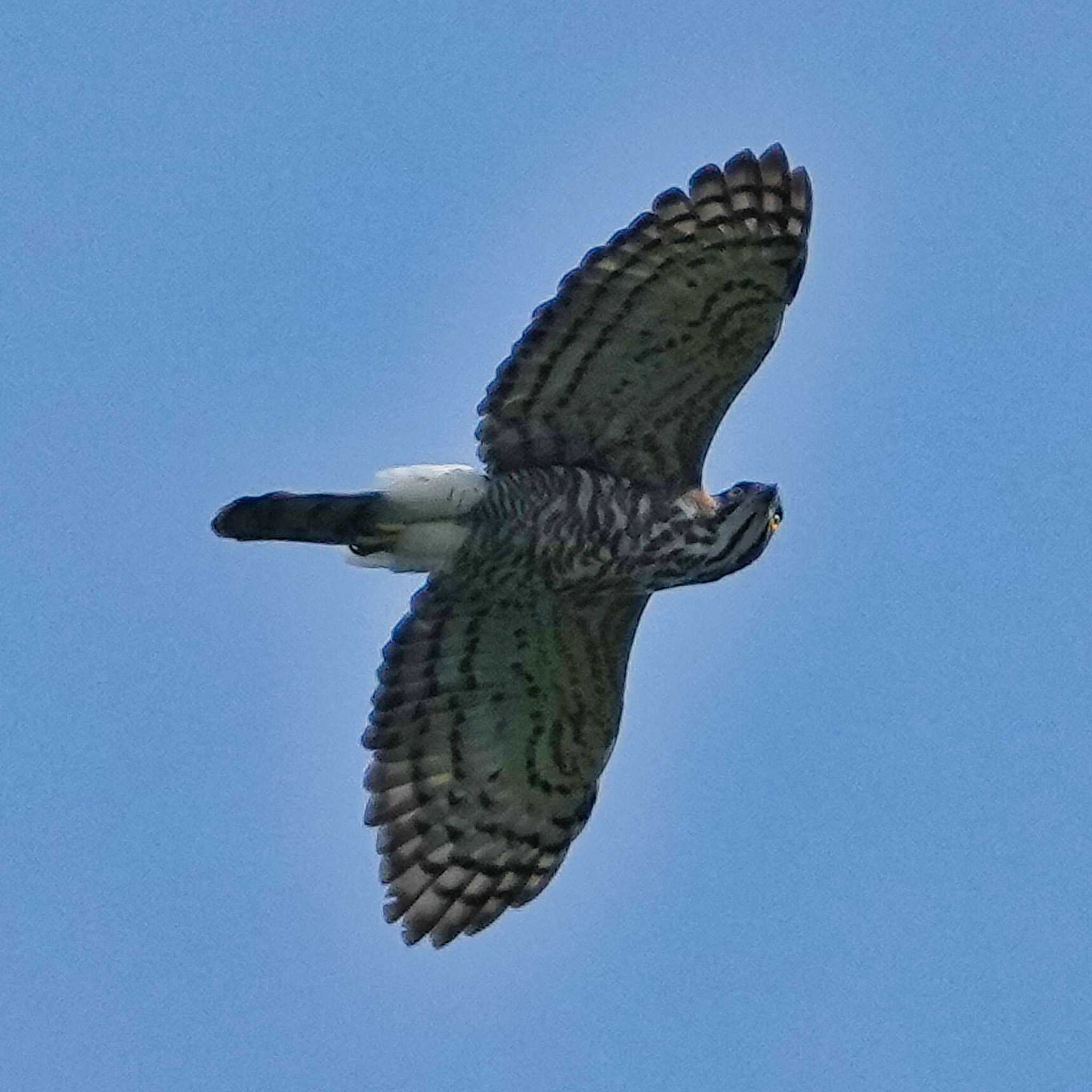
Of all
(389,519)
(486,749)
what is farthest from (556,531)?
(486,749)

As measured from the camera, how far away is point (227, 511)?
51.0 feet

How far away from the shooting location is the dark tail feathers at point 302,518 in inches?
613

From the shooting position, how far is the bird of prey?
52.1 ft

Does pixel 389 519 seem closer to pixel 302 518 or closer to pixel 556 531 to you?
pixel 302 518

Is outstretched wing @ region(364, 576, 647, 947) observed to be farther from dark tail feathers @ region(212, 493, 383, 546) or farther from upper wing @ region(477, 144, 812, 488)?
upper wing @ region(477, 144, 812, 488)

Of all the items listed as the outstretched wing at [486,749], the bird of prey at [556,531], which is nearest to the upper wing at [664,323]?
the bird of prey at [556,531]

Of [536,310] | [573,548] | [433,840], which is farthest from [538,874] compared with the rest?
[536,310]

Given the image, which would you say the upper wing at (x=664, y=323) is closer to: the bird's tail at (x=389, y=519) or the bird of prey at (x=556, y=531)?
the bird of prey at (x=556, y=531)

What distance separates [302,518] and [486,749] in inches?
81.8

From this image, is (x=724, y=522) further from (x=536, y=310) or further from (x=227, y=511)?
(x=227, y=511)

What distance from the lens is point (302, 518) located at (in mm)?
15742

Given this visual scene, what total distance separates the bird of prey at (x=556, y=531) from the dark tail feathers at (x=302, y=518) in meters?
0.01

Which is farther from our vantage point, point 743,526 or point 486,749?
point 486,749

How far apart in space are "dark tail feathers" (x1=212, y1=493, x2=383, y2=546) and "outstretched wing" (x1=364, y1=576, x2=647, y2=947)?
2.98 feet
